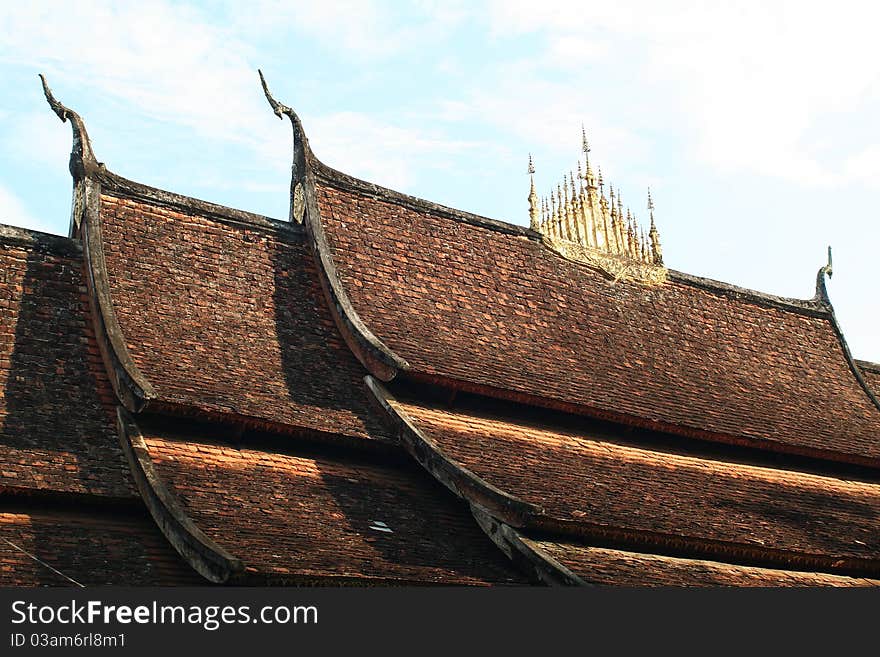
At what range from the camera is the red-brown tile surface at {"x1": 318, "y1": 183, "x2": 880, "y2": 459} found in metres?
18.6

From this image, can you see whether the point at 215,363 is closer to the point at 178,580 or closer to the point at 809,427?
the point at 178,580

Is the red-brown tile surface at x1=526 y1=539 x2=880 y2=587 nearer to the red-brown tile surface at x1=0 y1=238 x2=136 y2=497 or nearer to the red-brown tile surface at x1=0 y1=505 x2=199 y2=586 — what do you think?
the red-brown tile surface at x1=0 y1=505 x2=199 y2=586

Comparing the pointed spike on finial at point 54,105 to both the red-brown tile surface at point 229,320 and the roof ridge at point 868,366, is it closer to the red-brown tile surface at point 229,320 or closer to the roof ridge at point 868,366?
the red-brown tile surface at point 229,320

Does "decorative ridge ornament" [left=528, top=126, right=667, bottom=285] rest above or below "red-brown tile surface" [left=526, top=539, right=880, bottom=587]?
above

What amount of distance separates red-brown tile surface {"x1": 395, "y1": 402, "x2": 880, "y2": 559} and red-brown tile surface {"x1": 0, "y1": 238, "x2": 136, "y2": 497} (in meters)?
3.70

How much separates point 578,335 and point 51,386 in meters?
8.02

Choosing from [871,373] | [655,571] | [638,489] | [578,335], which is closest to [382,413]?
[638,489]

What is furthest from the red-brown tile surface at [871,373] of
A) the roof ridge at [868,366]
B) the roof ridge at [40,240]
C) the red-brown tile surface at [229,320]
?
the roof ridge at [40,240]

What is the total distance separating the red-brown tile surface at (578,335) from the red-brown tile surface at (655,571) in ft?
9.46

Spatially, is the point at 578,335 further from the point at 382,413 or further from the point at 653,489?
the point at 382,413

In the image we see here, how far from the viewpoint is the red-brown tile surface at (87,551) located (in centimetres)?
1287

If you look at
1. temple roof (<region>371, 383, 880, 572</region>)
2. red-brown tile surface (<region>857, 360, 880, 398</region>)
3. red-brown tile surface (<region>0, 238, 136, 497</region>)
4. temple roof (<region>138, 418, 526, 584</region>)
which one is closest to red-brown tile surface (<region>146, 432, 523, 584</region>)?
temple roof (<region>138, 418, 526, 584</region>)

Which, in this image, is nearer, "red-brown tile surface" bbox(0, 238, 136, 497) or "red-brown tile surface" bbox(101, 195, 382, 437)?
"red-brown tile surface" bbox(0, 238, 136, 497)

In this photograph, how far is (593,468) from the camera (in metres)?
17.4
